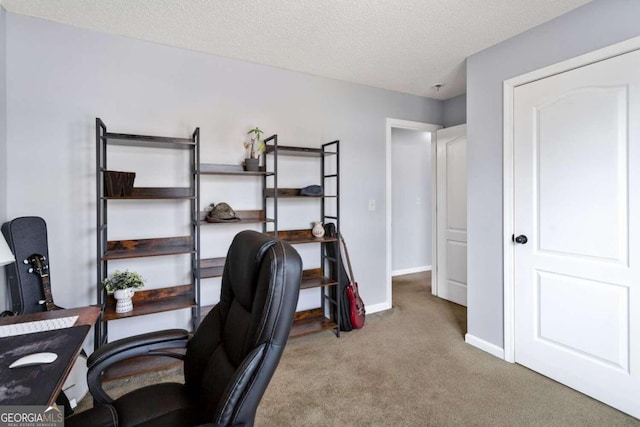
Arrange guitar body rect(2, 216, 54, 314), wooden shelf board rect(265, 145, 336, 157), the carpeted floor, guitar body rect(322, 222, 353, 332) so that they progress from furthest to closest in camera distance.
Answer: guitar body rect(322, 222, 353, 332), wooden shelf board rect(265, 145, 336, 157), guitar body rect(2, 216, 54, 314), the carpeted floor

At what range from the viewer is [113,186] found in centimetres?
222

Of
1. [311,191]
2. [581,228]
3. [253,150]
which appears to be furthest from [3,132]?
[581,228]

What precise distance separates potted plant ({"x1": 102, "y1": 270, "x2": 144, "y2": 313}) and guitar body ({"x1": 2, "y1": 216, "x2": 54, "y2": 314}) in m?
0.33

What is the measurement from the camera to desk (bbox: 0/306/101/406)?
0.91 m

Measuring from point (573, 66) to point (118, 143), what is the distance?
3166 millimetres

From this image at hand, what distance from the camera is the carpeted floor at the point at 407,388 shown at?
1.88 m

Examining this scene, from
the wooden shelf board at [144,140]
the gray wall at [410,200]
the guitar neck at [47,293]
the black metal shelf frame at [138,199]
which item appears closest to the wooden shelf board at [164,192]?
the black metal shelf frame at [138,199]

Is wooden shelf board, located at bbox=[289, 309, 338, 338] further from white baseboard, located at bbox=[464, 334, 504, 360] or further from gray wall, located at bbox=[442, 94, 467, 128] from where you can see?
gray wall, located at bbox=[442, 94, 467, 128]

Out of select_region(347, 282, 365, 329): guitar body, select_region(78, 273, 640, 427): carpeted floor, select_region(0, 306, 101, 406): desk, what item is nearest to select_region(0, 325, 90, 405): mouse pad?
select_region(0, 306, 101, 406): desk

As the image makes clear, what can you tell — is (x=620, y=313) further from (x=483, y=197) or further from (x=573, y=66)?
(x=573, y=66)

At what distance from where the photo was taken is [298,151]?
2967 mm

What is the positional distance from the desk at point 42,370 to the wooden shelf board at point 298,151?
1.85 m

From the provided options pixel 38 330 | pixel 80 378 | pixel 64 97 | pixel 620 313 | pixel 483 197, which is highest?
pixel 64 97

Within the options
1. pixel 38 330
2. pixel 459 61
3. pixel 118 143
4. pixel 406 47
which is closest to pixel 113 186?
pixel 118 143
